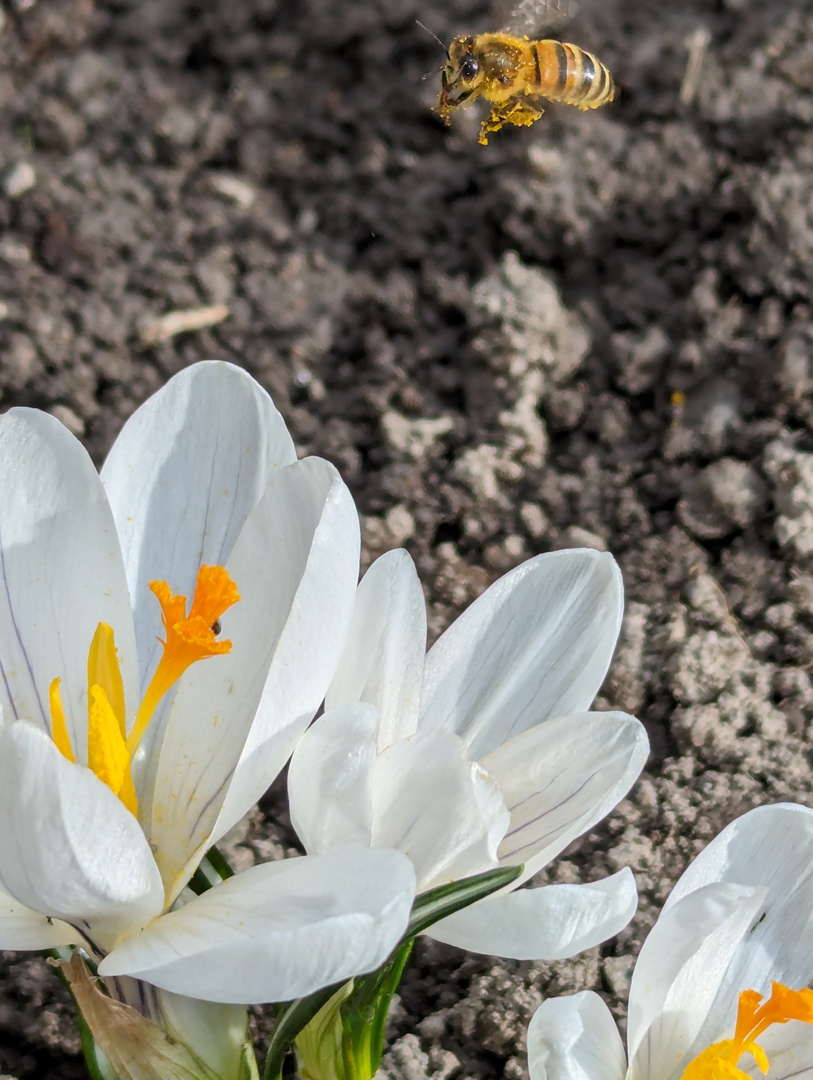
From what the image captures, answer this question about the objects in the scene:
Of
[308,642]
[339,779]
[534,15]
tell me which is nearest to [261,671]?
[308,642]

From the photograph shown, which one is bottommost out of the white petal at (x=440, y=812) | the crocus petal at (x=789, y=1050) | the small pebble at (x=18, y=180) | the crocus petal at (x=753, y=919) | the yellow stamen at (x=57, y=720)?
the small pebble at (x=18, y=180)

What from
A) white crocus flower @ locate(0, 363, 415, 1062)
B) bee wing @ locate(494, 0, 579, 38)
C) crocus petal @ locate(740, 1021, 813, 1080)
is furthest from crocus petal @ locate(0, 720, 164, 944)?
bee wing @ locate(494, 0, 579, 38)

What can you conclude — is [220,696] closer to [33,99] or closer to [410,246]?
[410,246]

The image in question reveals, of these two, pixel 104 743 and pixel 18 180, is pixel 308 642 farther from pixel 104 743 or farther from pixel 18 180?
pixel 18 180

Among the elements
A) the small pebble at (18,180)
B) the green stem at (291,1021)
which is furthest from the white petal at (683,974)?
the small pebble at (18,180)

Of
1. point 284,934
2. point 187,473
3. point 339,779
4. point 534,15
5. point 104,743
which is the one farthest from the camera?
point 534,15

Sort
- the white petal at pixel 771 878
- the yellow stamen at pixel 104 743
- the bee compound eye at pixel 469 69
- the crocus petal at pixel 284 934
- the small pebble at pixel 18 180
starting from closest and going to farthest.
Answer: the crocus petal at pixel 284 934 < the yellow stamen at pixel 104 743 < the white petal at pixel 771 878 < the bee compound eye at pixel 469 69 < the small pebble at pixel 18 180

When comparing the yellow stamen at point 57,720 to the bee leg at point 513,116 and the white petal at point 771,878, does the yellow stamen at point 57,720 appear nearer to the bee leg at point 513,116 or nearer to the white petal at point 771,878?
the white petal at point 771,878
